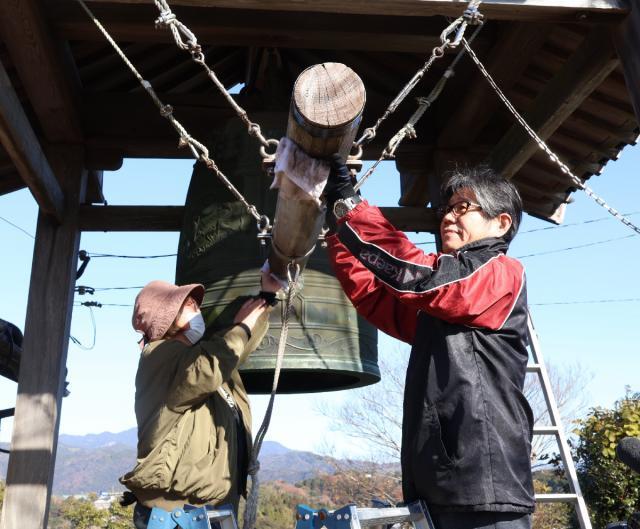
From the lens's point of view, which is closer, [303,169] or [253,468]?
[303,169]

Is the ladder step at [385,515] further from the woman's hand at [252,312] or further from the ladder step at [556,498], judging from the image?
the ladder step at [556,498]

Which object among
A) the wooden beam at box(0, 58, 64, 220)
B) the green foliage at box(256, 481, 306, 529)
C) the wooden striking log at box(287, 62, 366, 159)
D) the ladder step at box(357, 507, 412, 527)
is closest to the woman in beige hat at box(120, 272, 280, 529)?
the wooden striking log at box(287, 62, 366, 159)

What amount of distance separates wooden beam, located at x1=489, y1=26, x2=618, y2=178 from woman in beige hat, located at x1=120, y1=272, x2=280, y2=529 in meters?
1.61

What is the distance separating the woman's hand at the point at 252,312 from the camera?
2918 mm

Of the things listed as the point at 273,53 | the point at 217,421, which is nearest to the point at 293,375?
the point at 217,421

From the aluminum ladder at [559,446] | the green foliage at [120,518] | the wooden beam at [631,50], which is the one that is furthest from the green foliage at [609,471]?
the green foliage at [120,518]

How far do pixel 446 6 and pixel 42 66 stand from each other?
76.8 inches

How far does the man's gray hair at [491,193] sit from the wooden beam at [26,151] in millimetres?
2070

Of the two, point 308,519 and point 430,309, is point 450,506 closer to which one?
point 308,519

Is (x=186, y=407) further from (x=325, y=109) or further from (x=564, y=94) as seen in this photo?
(x=564, y=94)

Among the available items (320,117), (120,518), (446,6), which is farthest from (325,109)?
(120,518)

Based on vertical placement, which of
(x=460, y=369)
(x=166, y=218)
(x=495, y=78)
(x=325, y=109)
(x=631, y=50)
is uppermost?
(x=495, y=78)

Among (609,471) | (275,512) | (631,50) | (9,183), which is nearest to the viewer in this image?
(631,50)

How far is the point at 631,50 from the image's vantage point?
3086mm
